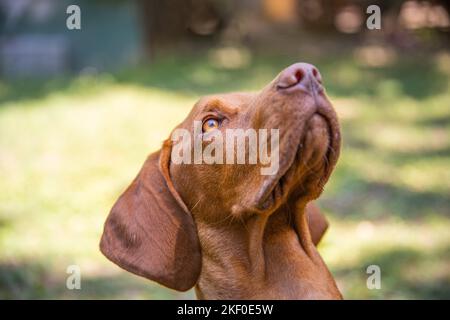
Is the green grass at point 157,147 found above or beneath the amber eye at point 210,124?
beneath

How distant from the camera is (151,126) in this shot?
33.1 ft

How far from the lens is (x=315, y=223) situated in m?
3.65

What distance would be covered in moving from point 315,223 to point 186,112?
7.30m

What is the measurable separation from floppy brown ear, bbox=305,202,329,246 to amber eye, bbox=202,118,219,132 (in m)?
0.75

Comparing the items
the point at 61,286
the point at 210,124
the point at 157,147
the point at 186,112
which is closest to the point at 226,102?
the point at 210,124

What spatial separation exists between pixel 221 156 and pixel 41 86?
10.2 m

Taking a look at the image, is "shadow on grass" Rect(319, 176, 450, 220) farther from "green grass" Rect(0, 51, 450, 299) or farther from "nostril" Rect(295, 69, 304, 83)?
"nostril" Rect(295, 69, 304, 83)

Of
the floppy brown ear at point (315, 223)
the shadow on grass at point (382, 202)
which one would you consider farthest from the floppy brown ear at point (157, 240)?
the shadow on grass at point (382, 202)

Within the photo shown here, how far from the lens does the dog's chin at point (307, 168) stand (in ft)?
9.04

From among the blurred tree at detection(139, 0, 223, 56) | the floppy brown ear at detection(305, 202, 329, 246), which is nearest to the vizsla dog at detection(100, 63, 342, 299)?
the floppy brown ear at detection(305, 202, 329, 246)

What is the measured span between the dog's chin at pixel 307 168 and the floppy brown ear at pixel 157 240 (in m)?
0.48

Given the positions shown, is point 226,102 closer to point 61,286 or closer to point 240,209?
point 240,209

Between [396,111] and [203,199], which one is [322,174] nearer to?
[203,199]

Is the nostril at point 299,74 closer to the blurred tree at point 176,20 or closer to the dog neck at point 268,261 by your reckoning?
the dog neck at point 268,261
